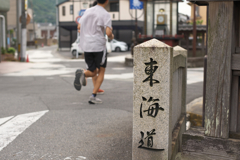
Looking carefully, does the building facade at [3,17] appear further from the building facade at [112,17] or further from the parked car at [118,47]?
the building facade at [112,17]

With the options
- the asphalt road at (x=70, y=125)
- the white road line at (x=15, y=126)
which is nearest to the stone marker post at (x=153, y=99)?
the asphalt road at (x=70, y=125)

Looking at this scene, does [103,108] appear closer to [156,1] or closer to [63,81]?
[63,81]

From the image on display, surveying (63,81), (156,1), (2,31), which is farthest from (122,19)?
(63,81)

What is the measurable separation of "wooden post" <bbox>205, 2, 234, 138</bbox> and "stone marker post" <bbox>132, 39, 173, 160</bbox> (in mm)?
434

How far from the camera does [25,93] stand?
6.86m

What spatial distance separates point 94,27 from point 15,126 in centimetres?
217

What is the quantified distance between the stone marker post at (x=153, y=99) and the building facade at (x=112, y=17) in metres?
33.5

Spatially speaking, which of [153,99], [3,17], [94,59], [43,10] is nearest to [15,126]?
[94,59]

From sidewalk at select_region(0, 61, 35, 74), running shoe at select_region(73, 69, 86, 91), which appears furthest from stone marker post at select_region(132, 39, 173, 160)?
sidewalk at select_region(0, 61, 35, 74)

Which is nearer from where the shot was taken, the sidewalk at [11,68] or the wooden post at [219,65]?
the wooden post at [219,65]

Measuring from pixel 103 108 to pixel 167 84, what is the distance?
2881 millimetres

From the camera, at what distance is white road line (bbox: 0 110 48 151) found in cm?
362

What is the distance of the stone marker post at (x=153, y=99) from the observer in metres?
2.52

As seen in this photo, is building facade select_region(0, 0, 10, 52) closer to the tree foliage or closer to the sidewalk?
the sidewalk
